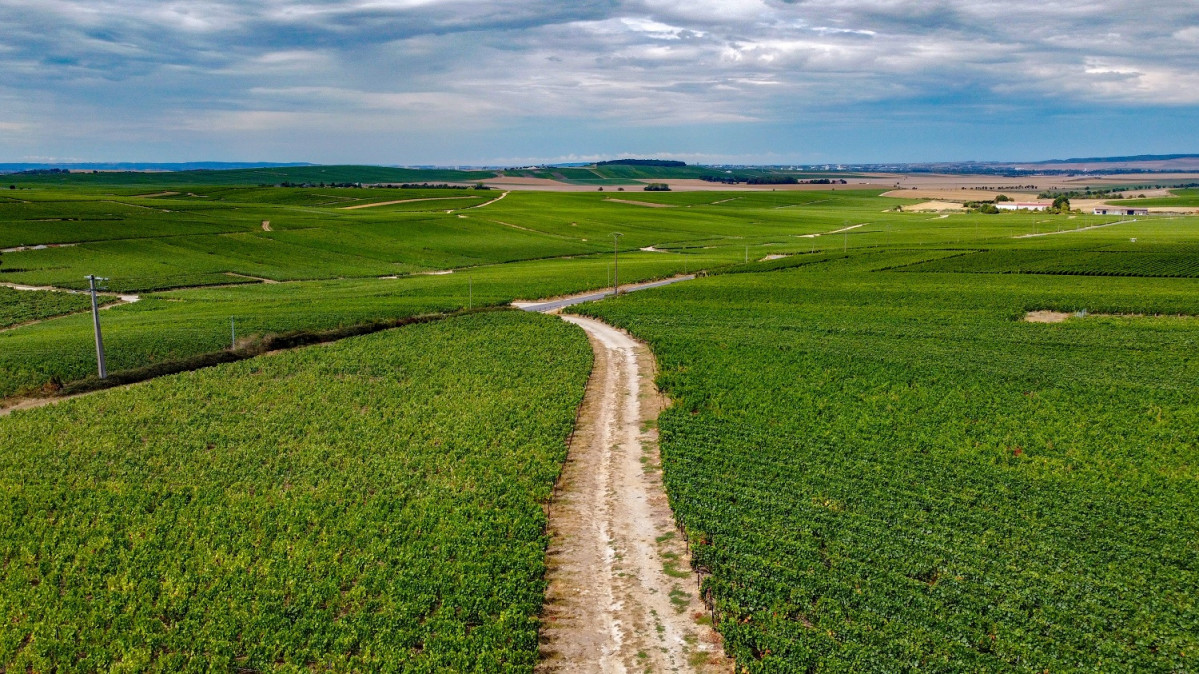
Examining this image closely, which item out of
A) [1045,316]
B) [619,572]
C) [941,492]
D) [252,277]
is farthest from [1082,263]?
[252,277]

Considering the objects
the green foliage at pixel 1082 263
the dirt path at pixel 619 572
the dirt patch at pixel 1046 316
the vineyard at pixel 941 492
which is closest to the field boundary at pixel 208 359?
the vineyard at pixel 941 492

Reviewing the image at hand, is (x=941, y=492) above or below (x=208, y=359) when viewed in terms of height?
below

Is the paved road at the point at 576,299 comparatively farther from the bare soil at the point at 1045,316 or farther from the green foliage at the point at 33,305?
the green foliage at the point at 33,305

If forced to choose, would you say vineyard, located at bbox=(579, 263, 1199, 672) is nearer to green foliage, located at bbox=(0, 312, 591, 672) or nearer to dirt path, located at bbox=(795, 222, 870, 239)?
green foliage, located at bbox=(0, 312, 591, 672)

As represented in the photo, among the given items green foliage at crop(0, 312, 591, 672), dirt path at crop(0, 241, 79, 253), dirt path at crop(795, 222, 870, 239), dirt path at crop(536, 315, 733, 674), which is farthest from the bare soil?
dirt path at crop(0, 241, 79, 253)

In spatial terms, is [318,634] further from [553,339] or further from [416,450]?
[553,339]

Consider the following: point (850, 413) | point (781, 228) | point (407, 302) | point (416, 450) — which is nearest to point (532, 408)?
point (416, 450)

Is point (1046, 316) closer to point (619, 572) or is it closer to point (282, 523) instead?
point (619, 572)
